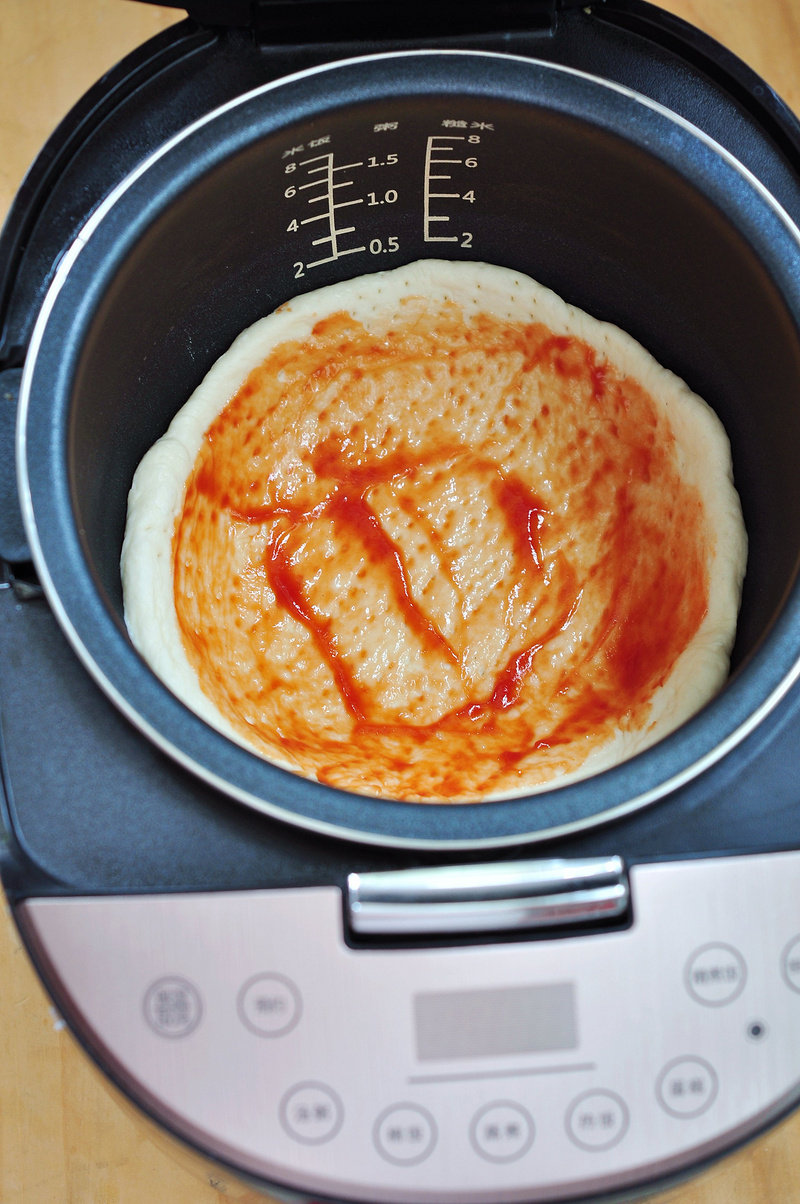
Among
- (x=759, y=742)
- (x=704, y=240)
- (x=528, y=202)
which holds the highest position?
(x=528, y=202)

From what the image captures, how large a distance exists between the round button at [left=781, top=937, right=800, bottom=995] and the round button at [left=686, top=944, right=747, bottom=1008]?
0.03 m

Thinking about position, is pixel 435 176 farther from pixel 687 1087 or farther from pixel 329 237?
pixel 687 1087

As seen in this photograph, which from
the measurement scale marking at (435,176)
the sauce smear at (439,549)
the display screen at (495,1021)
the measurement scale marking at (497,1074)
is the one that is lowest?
the measurement scale marking at (497,1074)

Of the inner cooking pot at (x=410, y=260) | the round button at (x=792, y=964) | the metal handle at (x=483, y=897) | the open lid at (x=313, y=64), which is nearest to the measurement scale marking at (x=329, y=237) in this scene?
the inner cooking pot at (x=410, y=260)

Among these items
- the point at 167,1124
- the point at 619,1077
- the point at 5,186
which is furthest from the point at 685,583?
the point at 5,186

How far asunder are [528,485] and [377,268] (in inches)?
11.0

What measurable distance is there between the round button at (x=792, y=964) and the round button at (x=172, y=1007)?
1.22 ft

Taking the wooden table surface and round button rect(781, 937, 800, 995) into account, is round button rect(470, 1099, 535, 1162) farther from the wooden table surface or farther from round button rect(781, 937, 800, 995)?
the wooden table surface

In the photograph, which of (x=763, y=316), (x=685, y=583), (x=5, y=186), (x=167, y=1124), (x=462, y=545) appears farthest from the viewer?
(x=5, y=186)

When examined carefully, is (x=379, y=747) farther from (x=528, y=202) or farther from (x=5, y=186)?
(x=5, y=186)

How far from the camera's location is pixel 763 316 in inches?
32.7

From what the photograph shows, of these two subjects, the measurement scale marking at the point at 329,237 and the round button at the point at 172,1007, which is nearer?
the round button at the point at 172,1007

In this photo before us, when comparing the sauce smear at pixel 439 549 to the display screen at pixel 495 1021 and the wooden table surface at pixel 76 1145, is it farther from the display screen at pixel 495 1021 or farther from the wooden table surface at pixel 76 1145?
the wooden table surface at pixel 76 1145

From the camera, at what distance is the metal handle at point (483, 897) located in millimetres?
639
